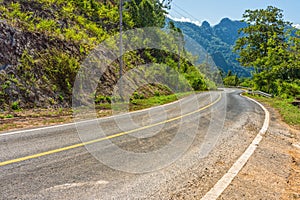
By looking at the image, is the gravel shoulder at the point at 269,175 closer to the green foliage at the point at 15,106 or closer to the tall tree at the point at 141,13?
the green foliage at the point at 15,106

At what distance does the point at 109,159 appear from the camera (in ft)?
15.8

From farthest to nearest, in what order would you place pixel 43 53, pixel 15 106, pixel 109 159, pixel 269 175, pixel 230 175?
pixel 43 53 → pixel 15 106 → pixel 109 159 → pixel 269 175 → pixel 230 175

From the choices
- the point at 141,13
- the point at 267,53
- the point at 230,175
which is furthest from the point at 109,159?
the point at 267,53

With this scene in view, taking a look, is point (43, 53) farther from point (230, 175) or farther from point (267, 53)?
point (267, 53)

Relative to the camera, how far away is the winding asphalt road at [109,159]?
3.52m

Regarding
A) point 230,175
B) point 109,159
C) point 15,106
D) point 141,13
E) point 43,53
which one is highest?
point 141,13

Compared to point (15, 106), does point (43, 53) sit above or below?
above

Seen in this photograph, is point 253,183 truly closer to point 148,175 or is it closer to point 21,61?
point 148,175

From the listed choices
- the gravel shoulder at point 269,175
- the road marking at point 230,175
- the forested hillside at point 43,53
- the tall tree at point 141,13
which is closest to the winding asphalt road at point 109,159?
the road marking at point 230,175

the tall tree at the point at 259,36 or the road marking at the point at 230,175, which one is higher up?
the tall tree at the point at 259,36

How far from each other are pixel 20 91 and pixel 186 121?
773cm

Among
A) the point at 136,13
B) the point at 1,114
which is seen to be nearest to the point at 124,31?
the point at 136,13

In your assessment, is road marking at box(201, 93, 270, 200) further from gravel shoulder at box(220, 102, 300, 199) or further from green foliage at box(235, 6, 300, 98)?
green foliage at box(235, 6, 300, 98)

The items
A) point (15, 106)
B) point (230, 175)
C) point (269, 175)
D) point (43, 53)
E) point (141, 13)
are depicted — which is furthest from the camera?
point (141, 13)
